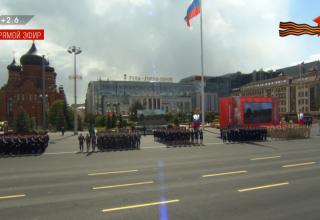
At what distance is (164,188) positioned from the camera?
1162 cm

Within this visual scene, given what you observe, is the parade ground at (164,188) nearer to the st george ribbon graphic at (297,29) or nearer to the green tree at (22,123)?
the st george ribbon graphic at (297,29)

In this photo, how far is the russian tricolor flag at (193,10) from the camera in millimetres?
39419

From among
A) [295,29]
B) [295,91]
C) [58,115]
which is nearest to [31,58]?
[58,115]

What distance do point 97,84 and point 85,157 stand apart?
479ft

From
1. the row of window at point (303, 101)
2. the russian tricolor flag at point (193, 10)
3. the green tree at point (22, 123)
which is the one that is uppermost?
the russian tricolor flag at point (193, 10)

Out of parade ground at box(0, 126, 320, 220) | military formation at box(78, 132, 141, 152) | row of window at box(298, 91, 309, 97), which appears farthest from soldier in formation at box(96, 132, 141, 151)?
row of window at box(298, 91, 309, 97)

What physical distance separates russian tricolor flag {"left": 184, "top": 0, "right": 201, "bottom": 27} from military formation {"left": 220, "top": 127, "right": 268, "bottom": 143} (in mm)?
14896

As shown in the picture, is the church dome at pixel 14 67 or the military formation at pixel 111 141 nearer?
the military formation at pixel 111 141

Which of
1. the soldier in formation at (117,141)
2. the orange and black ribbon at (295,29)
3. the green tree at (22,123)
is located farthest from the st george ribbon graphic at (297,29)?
the green tree at (22,123)

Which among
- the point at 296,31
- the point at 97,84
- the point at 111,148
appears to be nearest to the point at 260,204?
the point at 296,31

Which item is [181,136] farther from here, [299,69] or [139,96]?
[139,96]

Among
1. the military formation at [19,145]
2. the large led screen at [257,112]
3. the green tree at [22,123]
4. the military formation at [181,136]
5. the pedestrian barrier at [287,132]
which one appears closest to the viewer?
the military formation at [19,145]

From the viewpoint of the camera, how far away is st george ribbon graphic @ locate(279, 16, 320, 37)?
11.7 meters

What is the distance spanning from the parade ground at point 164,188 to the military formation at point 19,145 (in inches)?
164
